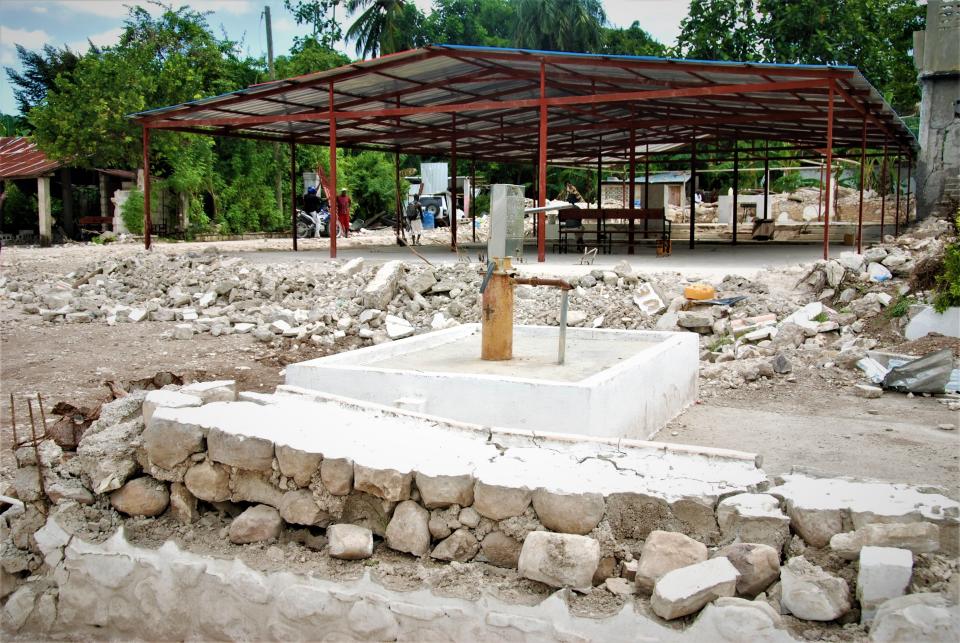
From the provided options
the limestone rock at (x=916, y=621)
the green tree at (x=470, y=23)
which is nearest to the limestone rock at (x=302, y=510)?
the limestone rock at (x=916, y=621)

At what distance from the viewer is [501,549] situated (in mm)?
3834

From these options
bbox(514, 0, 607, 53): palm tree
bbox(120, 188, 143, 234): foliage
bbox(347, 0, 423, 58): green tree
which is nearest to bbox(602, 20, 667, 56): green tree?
bbox(514, 0, 607, 53): palm tree

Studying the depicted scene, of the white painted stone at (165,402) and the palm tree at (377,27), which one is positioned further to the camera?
the palm tree at (377,27)

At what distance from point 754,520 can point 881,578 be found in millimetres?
547

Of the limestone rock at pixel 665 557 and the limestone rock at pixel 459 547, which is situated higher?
the limestone rock at pixel 665 557

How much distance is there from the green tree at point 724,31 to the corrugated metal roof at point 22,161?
2396 centimetres

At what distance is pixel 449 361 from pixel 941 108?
58.3ft

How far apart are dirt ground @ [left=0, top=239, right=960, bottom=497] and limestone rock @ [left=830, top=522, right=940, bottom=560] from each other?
2.28 feet

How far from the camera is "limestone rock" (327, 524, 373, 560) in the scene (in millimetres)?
3986

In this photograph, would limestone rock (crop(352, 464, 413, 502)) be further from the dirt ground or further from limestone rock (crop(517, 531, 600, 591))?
the dirt ground

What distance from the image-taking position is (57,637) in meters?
4.51

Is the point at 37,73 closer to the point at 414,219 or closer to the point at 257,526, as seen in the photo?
the point at 414,219

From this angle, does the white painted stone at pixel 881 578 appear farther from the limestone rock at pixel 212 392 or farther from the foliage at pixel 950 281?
the foliage at pixel 950 281

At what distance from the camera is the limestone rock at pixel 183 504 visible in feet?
14.8
